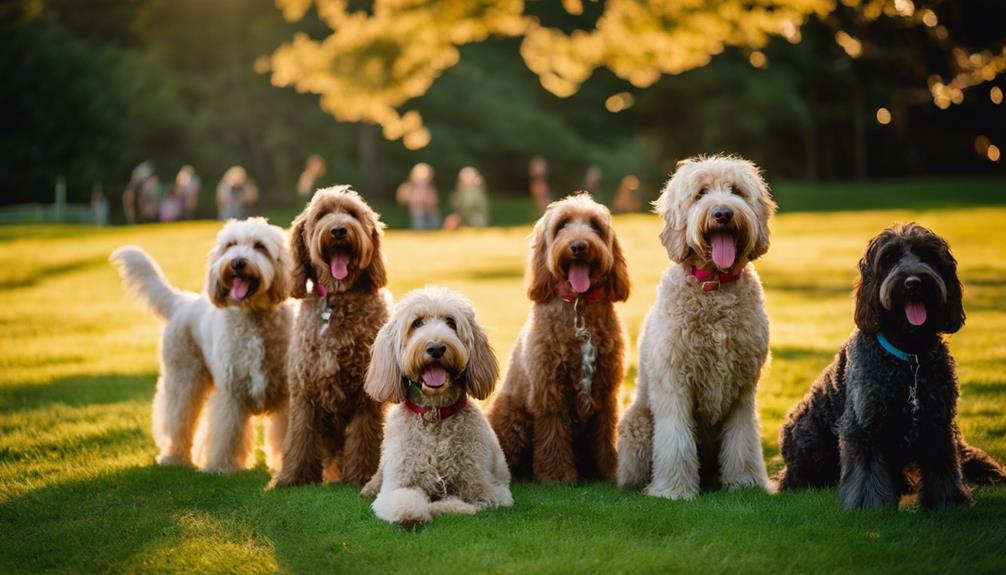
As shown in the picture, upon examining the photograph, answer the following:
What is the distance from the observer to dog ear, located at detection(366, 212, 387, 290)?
6773 mm

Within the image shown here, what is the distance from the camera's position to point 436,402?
6.02 metres

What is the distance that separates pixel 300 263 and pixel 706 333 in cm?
277

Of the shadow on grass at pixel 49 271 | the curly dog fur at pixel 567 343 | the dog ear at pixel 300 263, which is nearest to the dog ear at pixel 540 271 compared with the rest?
the curly dog fur at pixel 567 343

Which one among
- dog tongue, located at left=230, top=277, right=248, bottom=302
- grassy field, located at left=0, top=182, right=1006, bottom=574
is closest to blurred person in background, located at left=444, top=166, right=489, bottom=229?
grassy field, located at left=0, top=182, right=1006, bottom=574

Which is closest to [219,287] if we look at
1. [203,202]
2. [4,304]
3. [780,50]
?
[4,304]

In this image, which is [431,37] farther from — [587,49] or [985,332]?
[985,332]

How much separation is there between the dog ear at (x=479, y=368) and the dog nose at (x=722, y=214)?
1.57 m

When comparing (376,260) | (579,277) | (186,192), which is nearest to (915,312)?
(579,277)

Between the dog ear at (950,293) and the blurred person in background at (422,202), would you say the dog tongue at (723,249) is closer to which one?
the dog ear at (950,293)

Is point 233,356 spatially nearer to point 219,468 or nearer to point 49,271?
point 219,468

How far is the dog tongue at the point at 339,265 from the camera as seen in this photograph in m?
6.60

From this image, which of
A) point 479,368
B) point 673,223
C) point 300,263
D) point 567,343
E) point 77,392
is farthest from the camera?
point 77,392

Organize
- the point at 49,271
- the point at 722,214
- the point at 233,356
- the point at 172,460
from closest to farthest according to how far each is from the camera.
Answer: the point at 722,214
the point at 233,356
the point at 172,460
the point at 49,271

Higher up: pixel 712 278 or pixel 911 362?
pixel 712 278
